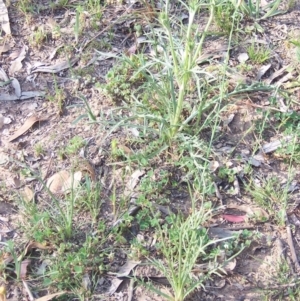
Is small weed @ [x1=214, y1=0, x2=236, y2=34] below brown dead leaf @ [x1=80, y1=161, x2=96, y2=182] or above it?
above

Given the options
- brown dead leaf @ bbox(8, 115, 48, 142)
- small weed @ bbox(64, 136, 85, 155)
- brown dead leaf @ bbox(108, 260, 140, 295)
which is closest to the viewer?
brown dead leaf @ bbox(108, 260, 140, 295)

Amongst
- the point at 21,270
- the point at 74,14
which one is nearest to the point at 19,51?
the point at 74,14

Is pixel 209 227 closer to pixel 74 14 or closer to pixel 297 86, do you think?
pixel 297 86

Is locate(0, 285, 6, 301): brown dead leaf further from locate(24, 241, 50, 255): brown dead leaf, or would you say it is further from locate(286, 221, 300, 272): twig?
locate(286, 221, 300, 272): twig

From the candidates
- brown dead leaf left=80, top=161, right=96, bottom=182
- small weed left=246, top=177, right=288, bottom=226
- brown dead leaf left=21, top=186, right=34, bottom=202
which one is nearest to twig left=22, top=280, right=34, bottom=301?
brown dead leaf left=21, top=186, right=34, bottom=202

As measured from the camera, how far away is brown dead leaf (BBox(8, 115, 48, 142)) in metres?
2.95

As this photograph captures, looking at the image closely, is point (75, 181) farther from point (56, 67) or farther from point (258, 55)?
point (258, 55)

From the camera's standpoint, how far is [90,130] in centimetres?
297

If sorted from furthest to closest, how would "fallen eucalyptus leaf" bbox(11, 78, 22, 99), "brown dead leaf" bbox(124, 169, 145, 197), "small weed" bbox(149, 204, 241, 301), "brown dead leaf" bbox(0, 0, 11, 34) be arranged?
"brown dead leaf" bbox(0, 0, 11, 34) → "fallen eucalyptus leaf" bbox(11, 78, 22, 99) → "brown dead leaf" bbox(124, 169, 145, 197) → "small weed" bbox(149, 204, 241, 301)

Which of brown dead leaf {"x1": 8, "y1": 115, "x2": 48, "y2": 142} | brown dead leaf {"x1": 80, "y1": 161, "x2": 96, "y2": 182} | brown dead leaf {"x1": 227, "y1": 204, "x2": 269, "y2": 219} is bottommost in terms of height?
brown dead leaf {"x1": 227, "y1": 204, "x2": 269, "y2": 219}

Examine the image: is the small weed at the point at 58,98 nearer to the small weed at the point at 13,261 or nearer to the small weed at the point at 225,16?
the small weed at the point at 13,261

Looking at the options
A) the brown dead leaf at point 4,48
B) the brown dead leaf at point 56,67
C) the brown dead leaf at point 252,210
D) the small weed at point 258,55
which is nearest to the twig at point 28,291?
the brown dead leaf at point 252,210

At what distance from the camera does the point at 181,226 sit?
2.40 m

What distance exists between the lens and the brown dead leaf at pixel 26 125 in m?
2.95
